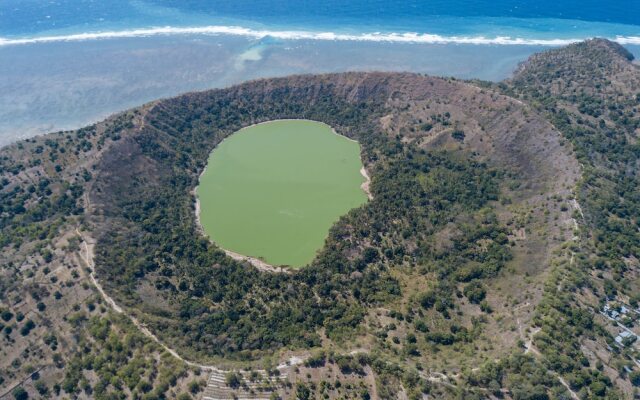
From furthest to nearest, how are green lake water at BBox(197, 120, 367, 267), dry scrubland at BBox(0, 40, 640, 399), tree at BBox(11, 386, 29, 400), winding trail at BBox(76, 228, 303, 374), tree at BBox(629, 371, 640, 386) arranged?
green lake water at BBox(197, 120, 367, 267) → winding trail at BBox(76, 228, 303, 374) → dry scrubland at BBox(0, 40, 640, 399) → tree at BBox(11, 386, 29, 400) → tree at BBox(629, 371, 640, 386)

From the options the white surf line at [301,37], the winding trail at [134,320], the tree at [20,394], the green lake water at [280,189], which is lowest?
the tree at [20,394]

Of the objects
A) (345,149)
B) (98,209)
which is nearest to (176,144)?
(98,209)

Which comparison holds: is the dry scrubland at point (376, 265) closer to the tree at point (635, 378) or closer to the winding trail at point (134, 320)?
the winding trail at point (134, 320)

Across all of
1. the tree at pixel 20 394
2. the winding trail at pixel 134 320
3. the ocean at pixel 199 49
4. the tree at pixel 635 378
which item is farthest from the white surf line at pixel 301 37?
the tree at pixel 20 394

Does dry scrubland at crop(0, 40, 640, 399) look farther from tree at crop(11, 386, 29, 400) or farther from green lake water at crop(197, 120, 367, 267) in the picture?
green lake water at crop(197, 120, 367, 267)

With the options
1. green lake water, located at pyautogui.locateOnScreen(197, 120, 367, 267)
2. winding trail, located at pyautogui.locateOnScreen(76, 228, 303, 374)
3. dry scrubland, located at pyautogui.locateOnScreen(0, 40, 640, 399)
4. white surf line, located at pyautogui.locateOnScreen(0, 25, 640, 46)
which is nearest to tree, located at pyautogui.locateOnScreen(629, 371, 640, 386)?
dry scrubland, located at pyautogui.locateOnScreen(0, 40, 640, 399)

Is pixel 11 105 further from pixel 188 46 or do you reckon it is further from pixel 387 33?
pixel 387 33

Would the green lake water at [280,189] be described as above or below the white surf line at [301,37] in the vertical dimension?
below
